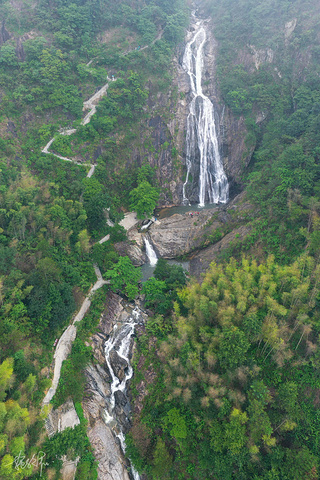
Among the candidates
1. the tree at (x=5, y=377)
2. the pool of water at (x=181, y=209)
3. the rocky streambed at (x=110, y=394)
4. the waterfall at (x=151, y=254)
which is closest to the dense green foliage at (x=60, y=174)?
the tree at (x=5, y=377)

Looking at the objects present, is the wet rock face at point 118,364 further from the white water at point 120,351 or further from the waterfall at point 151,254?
the waterfall at point 151,254

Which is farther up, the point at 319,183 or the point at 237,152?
the point at 237,152

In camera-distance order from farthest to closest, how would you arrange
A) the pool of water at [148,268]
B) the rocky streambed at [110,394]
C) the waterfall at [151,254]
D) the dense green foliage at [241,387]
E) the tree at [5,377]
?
the waterfall at [151,254]
the pool of water at [148,268]
the rocky streambed at [110,394]
the tree at [5,377]
the dense green foliage at [241,387]

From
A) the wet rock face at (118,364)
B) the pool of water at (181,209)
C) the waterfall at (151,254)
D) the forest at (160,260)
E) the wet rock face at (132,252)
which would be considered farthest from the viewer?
the pool of water at (181,209)

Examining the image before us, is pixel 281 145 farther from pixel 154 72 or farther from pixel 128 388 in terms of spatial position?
pixel 128 388

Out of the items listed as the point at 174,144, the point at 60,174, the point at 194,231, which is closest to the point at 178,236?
the point at 194,231

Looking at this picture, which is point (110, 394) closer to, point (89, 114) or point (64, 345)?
point (64, 345)

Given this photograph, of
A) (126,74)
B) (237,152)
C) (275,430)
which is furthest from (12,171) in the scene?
(275,430)
